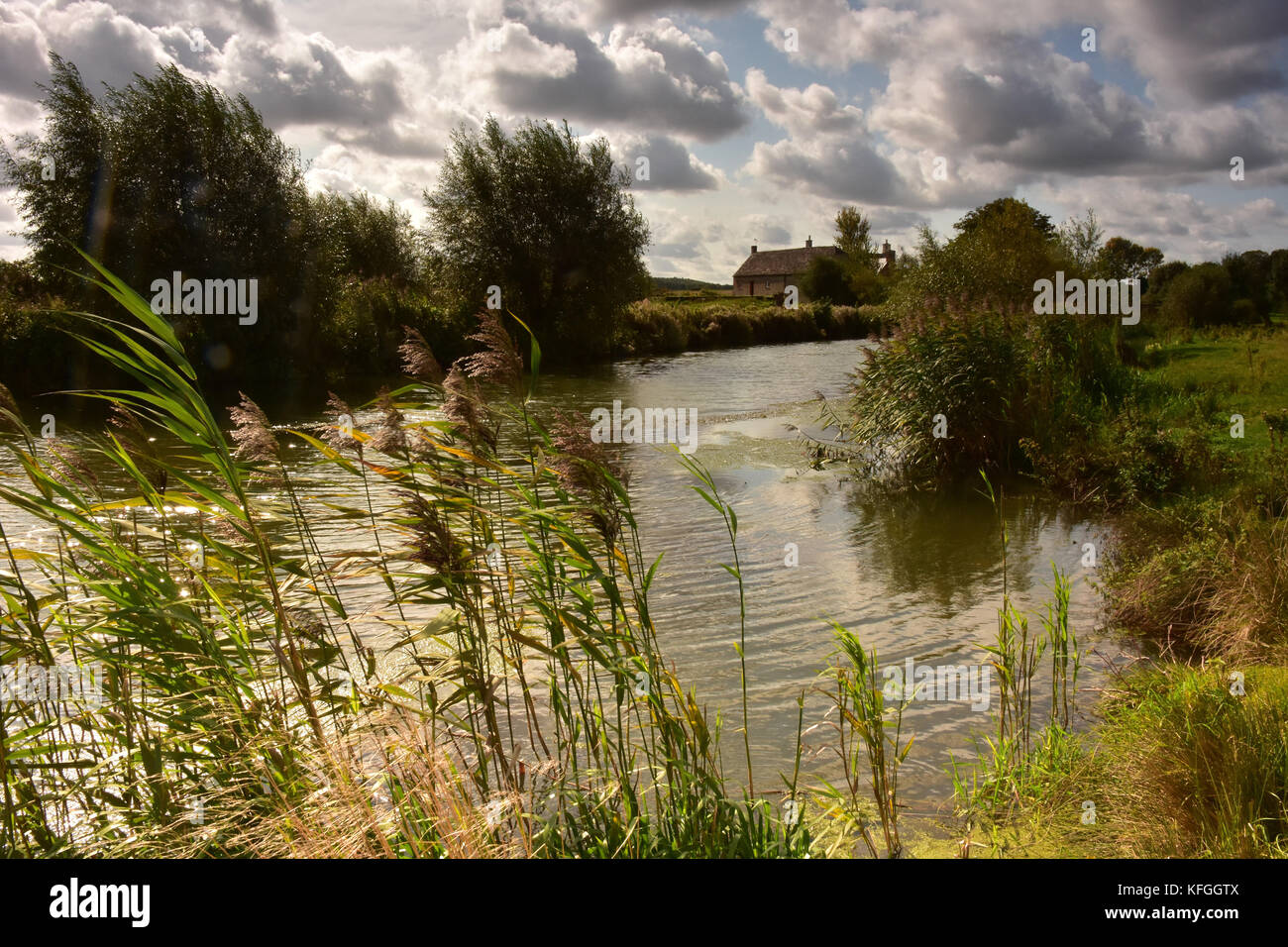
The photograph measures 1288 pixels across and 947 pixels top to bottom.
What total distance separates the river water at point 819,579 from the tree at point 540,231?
21.0 m

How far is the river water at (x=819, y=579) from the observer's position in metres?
5.16

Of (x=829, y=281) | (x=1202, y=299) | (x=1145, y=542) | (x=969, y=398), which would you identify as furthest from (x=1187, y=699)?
(x=829, y=281)

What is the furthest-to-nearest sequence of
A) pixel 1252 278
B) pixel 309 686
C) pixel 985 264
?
pixel 1252 278, pixel 985 264, pixel 309 686

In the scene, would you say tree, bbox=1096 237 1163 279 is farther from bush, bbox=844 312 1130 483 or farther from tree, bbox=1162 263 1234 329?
bush, bbox=844 312 1130 483

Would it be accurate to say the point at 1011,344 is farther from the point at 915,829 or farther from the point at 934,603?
the point at 915,829

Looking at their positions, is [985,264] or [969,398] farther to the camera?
[985,264]

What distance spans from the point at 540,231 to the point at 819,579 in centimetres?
2990

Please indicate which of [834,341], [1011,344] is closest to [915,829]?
[1011,344]

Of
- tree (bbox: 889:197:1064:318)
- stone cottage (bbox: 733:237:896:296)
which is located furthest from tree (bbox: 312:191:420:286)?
stone cottage (bbox: 733:237:896:296)

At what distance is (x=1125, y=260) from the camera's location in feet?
76.7

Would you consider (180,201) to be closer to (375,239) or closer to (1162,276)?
(375,239)

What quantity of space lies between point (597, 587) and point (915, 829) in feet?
12.4

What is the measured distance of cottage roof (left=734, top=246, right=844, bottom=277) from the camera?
8581 cm

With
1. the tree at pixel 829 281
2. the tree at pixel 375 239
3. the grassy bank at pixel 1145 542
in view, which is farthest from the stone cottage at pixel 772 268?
the grassy bank at pixel 1145 542
